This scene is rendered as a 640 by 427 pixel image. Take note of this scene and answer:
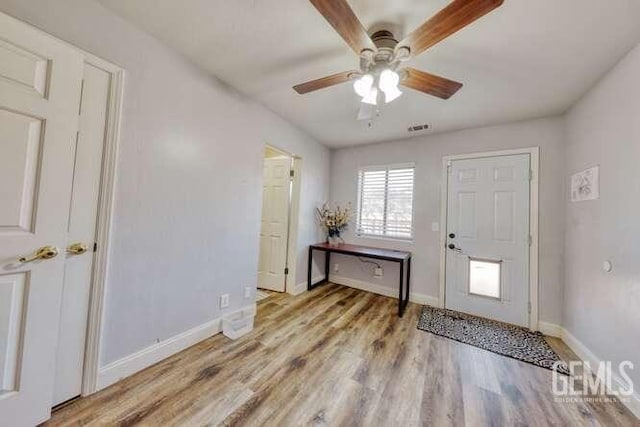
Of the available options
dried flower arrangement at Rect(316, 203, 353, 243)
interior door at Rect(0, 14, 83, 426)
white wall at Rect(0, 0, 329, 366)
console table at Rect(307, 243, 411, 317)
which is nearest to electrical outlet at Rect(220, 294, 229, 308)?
white wall at Rect(0, 0, 329, 366)

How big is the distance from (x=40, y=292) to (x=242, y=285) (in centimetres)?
152

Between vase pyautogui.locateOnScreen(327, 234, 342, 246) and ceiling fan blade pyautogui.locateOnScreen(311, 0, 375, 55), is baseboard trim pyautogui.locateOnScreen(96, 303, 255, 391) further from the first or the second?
ceiling fan blade pyautogui.locateOnScreen(311, 0, 375, 55)

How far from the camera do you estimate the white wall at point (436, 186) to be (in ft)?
8.49

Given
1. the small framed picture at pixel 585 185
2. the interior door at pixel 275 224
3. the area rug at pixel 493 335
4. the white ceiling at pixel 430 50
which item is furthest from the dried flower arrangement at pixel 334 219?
the small framed picture at pixel 585 185

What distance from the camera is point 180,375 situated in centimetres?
172

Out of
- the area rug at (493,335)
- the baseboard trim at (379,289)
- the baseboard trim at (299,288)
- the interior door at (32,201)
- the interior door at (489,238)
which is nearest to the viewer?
the interior door at (32,201)

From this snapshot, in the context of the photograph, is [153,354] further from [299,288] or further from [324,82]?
[324,82]

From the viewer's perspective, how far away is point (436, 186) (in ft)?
10.7

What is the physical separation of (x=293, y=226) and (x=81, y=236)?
90.7 inches

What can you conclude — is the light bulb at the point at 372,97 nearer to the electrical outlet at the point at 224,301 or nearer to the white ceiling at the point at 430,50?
the white ceiling at the point at 430,50

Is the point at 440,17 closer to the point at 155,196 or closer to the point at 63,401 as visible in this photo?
the point at 155,196

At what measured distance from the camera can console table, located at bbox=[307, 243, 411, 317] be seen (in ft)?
9.64

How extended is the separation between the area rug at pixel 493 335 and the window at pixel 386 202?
1137 mm

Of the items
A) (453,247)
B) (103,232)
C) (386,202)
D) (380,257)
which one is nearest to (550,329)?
(453,247)
